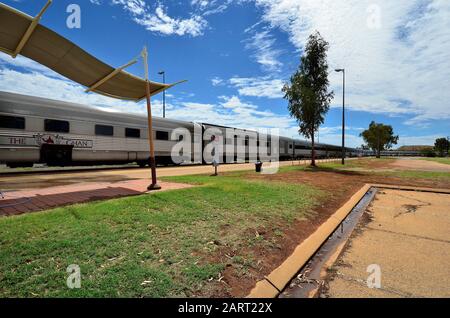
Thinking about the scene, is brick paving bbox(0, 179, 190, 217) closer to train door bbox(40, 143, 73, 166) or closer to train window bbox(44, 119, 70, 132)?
train door bbox(40, 143, 73, 166)

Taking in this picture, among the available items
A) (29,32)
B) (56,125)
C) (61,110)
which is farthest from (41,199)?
(61,110)

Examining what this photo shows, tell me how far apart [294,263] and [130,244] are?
8.06ft

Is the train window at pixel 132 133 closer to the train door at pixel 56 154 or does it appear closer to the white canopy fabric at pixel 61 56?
the train door at pixel 56 154

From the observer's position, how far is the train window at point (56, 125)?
42.0 feet

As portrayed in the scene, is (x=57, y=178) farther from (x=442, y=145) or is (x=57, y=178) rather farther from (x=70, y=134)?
(x=442, y=145)

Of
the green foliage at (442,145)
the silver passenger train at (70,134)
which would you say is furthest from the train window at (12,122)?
the green foliage at (442,145)

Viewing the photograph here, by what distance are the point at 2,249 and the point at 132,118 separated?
14769 mm

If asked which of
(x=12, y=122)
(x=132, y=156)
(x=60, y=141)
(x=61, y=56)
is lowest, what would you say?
(x=132, y=156)

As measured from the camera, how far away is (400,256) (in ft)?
13.0

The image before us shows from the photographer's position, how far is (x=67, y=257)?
3119 mm

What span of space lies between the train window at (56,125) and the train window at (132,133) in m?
3.69

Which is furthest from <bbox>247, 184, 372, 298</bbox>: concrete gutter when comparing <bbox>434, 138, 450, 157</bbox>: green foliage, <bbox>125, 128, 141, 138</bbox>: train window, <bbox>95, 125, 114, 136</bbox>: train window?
<bbox>434, 138, 450, 157</bbox>: green foliage

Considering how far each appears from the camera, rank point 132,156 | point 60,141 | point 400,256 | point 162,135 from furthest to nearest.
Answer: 1. point 162,135
2. point 132,156
3. point 60,141
4. point 400,256

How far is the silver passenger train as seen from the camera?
38.5ft
